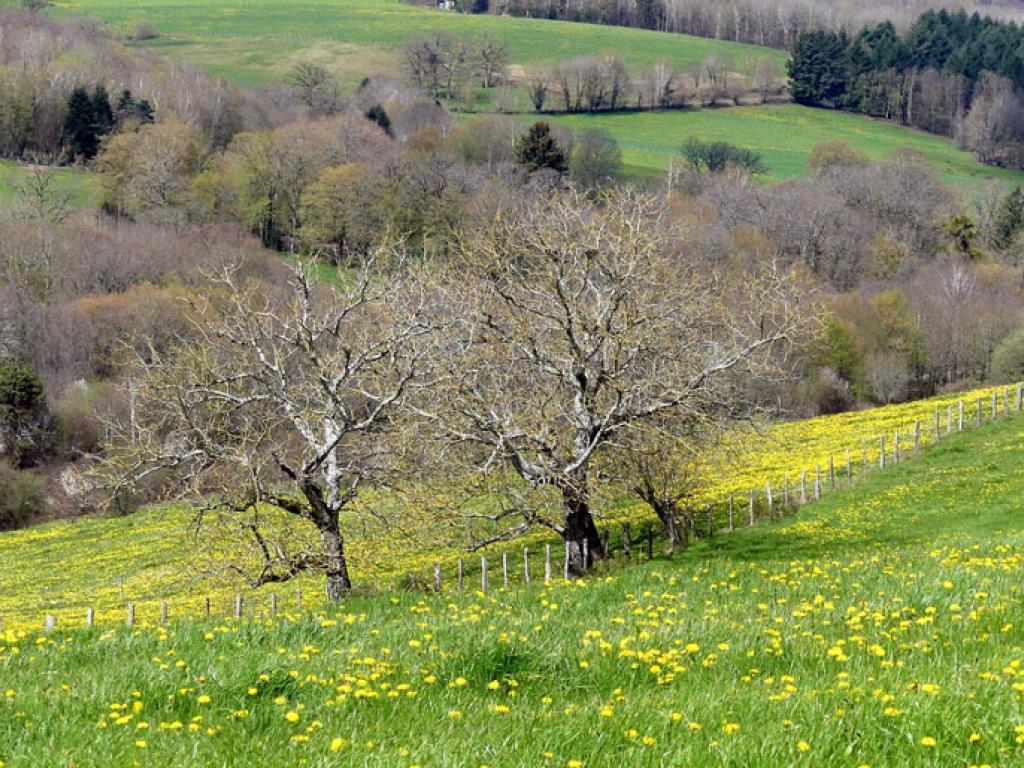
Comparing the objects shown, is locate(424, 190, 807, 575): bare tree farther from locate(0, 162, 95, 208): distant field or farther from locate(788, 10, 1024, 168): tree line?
locate(788, 10, 1024, 168): tree line

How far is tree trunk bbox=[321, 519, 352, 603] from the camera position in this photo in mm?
23016

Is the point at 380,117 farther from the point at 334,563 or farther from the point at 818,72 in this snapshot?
the point at 334,563

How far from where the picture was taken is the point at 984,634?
1012cm

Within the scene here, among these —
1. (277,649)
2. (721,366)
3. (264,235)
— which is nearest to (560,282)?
(721,366)

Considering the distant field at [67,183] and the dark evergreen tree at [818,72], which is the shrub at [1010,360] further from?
the dark evergreen tree at [818,72]

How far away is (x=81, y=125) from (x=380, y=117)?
3951 cm

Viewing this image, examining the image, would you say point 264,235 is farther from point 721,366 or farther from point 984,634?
point 984,634

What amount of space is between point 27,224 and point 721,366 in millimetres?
102184

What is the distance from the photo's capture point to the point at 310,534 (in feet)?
130

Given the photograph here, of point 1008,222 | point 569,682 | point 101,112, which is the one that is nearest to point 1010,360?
point 1008,222

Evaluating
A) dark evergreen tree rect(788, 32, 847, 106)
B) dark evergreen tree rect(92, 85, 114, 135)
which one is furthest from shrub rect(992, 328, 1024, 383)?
dark evergreen tree rect(788, 32, 847, 106)

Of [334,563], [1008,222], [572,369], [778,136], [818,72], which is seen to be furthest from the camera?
[818,72]

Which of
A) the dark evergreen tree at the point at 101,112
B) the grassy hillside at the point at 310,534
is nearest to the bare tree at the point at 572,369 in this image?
the grassy hillside at the point at 310,534

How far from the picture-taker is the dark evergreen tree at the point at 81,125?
474 feet
